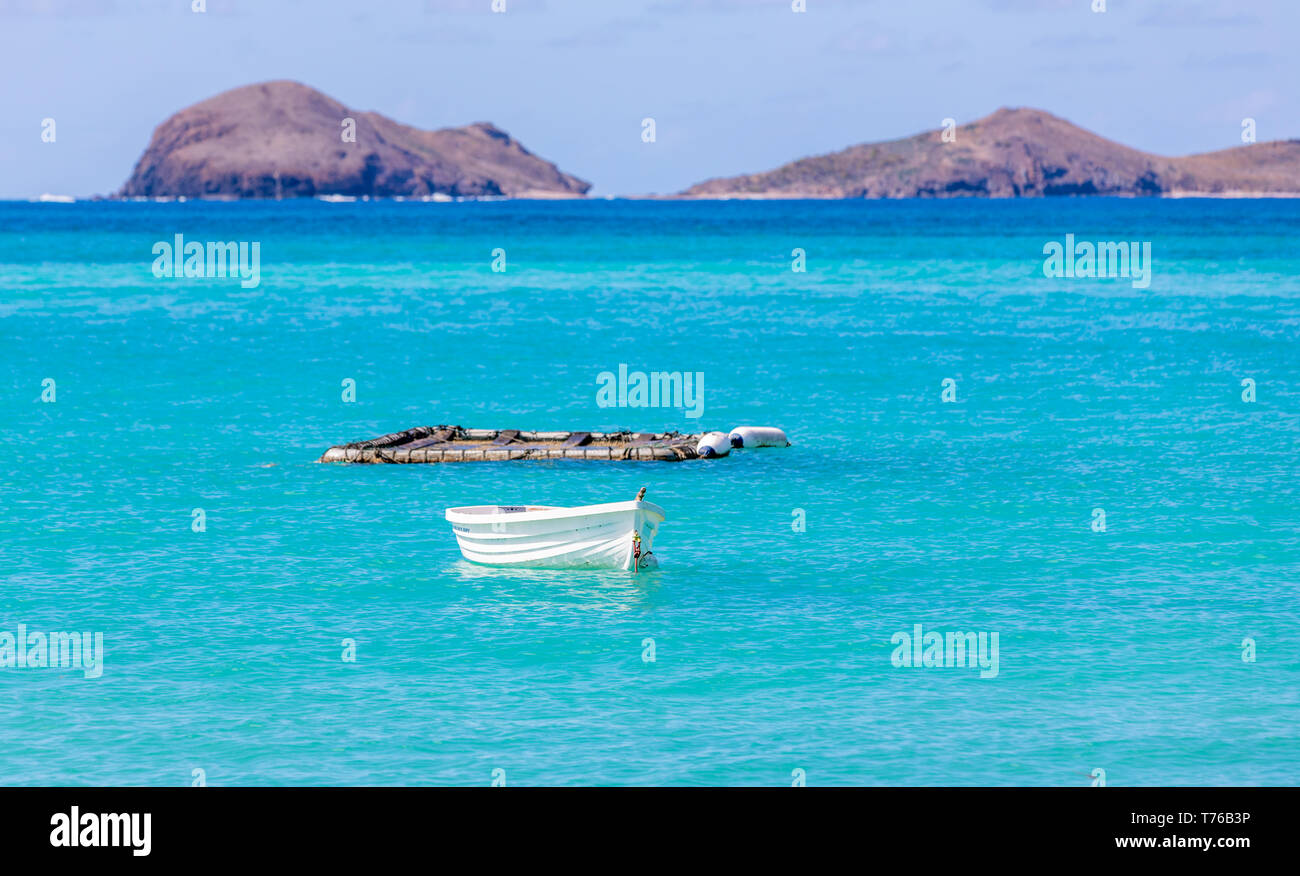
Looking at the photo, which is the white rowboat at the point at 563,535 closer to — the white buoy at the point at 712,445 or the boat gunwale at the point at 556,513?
the boat gunwale at the point at 556,513

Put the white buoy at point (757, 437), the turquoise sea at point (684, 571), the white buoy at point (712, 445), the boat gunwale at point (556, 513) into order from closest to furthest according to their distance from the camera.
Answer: the turquoise sea at point (684, 571)
the boat gunwale at point (556, 513)
the white buoy at point (712, 445)
the white buoy at point (757, 437)

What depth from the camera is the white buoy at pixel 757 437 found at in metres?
38.5

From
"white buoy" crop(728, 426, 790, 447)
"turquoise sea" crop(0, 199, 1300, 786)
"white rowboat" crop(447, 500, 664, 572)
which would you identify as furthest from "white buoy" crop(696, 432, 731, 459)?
Result: "white rowboat" crop(447, 500, 664, 572)

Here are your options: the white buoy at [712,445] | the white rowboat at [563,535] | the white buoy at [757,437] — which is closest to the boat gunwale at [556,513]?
the white rowboat at [563,535]

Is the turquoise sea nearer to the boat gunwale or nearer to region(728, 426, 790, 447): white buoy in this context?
region(728, 426, 790, 447): white buoy

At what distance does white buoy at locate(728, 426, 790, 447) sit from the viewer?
1515 inches

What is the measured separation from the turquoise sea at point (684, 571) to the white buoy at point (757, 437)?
60 centimetres

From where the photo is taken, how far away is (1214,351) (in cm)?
6034

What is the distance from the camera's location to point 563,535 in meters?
25.8

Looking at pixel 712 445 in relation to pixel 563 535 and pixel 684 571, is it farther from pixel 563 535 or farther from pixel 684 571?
pixel 563 535

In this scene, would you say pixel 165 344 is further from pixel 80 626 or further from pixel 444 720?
pixel 444 720

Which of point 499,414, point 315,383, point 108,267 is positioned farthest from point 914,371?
point 108,267
